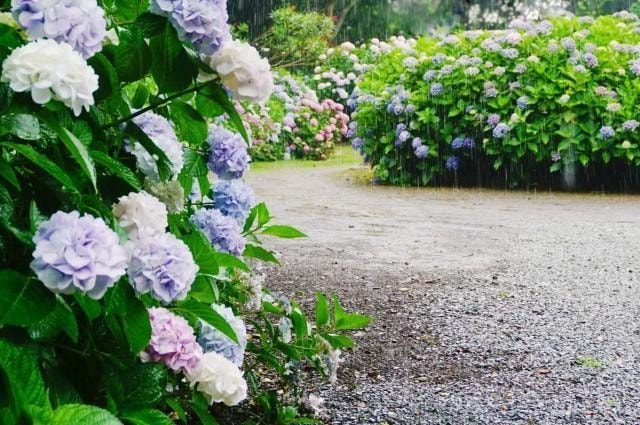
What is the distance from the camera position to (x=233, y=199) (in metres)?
2.01

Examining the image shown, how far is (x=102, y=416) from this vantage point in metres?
0.99

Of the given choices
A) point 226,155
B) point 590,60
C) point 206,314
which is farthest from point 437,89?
point 206,314

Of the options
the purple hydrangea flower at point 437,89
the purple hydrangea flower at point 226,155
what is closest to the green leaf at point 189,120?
the purple hydrangea flower at point 226,155

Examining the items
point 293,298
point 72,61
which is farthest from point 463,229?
point 72,61

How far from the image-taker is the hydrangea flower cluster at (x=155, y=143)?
1578mm

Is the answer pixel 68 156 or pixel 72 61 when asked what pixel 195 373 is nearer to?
pixel 68 156

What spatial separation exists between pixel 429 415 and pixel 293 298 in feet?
4.47

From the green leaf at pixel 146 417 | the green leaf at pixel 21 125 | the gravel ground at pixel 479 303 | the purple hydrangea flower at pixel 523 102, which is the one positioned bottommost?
the gravel ground at pixel 479 303

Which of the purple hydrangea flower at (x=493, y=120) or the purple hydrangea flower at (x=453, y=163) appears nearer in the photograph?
the purple hydrangea flower at (x=493, y=120)

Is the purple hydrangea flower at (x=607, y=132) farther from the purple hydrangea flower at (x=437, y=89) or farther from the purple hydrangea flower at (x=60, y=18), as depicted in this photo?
the purple hydrangea flower at (x=60, y=18)

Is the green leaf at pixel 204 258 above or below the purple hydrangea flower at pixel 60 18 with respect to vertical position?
below

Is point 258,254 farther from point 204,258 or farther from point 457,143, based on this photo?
point 457,143

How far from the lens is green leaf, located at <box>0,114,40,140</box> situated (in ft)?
3.81

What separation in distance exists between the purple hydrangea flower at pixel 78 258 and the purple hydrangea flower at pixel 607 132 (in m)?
7.02
